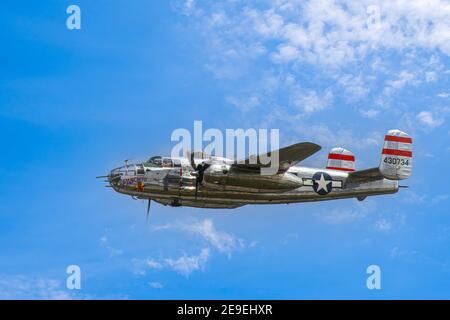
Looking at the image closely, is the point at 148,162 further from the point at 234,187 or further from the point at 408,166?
the point at 408,166

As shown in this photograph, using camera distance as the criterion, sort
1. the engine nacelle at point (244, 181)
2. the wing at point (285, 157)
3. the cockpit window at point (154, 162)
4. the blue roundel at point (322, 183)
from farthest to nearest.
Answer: the blue roundel at point (322, 183) < the cockpit window at point (154, 162) < the engine nacelle at point (244, 181) < the wing at point (285, 157)

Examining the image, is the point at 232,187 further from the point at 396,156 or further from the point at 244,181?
the point at 396,156

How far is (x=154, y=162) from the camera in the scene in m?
36.2

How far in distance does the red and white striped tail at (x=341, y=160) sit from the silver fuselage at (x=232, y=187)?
1.68 metres

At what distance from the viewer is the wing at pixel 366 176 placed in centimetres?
3791

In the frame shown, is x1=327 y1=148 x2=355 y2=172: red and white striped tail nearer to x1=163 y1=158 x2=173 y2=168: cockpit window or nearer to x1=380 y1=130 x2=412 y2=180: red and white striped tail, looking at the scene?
x1=380 y1=130 x2=412 y2=180: red and white striped tail

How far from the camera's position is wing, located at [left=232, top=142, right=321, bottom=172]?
3330 cm

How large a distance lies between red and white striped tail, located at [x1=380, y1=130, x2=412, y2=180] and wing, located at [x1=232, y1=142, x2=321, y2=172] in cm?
575

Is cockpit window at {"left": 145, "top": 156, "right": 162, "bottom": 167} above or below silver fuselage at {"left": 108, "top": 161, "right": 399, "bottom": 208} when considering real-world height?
above

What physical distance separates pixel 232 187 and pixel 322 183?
17.4 ft

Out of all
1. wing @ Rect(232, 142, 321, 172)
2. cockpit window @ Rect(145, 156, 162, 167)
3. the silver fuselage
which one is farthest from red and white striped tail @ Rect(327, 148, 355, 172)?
cockpit window @ Rect(145, 156, 162, 167)

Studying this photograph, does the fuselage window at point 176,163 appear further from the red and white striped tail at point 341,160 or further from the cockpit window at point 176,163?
the red and white striped tail at point 341,160

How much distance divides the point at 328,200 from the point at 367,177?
2411 mm

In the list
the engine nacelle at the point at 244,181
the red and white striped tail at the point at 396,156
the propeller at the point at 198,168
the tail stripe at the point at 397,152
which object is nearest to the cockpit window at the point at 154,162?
the propeller at the point at 198,168
